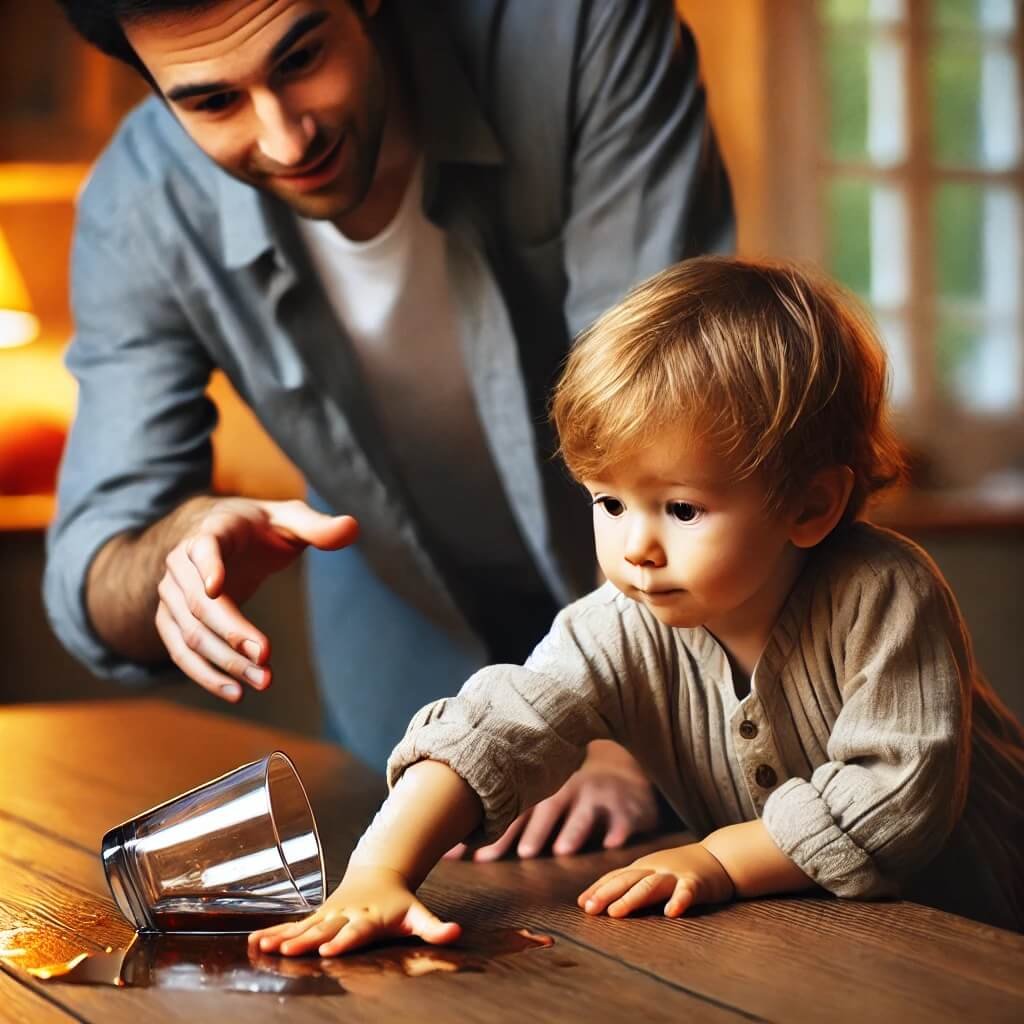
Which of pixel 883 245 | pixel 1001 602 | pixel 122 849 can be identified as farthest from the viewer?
pixel 883 245

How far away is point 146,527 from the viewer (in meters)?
1.32

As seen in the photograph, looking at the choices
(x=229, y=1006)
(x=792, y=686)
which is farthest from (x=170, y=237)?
(x=229, y=1006)

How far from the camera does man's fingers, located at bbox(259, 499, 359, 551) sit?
0.95 metres

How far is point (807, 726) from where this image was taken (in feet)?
2.96

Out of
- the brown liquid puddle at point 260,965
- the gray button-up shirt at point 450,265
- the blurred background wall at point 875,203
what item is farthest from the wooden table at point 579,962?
the blurred background wall at point 875,203

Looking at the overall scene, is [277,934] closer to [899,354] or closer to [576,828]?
[576,828]

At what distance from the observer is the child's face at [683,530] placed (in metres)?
0.80

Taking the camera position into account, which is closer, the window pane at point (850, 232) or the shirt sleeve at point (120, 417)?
the shirt sleeve at point (120, 417)

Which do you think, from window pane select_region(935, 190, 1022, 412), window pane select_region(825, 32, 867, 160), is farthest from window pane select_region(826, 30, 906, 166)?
window pane select_region(935, 190, 1022, 412)

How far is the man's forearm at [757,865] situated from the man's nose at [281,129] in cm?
63

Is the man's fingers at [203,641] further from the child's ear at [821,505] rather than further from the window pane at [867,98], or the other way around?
the window pane at [867,98]

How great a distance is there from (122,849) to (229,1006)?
0.18 m

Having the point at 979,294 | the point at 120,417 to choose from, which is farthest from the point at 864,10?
the point at 120,417

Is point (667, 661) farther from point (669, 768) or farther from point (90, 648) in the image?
point (90, 648)
